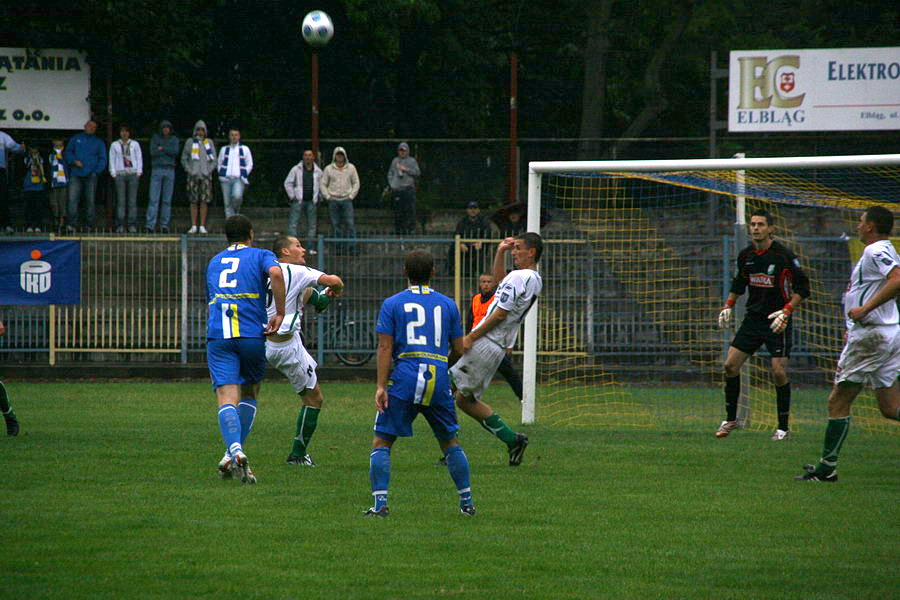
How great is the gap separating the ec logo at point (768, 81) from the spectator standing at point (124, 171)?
38.3ft

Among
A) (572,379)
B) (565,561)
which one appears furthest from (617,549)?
(572,379)

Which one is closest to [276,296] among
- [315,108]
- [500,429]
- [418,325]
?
[418,325]

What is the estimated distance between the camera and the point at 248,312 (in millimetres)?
8953

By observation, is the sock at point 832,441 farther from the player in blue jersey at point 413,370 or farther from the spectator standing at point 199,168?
the spectator standing at point 199,168

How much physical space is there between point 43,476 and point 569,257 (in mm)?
11761

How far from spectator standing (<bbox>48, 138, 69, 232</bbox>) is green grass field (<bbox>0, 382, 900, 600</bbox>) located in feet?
36.3

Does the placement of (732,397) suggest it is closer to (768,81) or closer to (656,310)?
(656,310)

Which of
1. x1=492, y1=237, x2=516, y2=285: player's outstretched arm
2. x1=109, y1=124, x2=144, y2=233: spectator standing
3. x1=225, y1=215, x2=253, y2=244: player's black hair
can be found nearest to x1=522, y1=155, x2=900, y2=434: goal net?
x1=492, y1=237, x2=516, y2=285: player's outstretched arm

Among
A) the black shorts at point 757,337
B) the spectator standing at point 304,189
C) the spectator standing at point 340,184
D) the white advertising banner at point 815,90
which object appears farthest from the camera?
the white advertising banner at point 815,90

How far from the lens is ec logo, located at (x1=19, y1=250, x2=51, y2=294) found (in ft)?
62.8

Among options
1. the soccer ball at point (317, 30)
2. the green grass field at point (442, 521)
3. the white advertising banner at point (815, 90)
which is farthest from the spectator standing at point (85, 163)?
the white advertising banner at point (815, 90)

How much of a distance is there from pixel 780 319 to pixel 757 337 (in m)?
0.59

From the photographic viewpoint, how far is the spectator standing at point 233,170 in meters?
21.6

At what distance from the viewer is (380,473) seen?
24.5 feet
